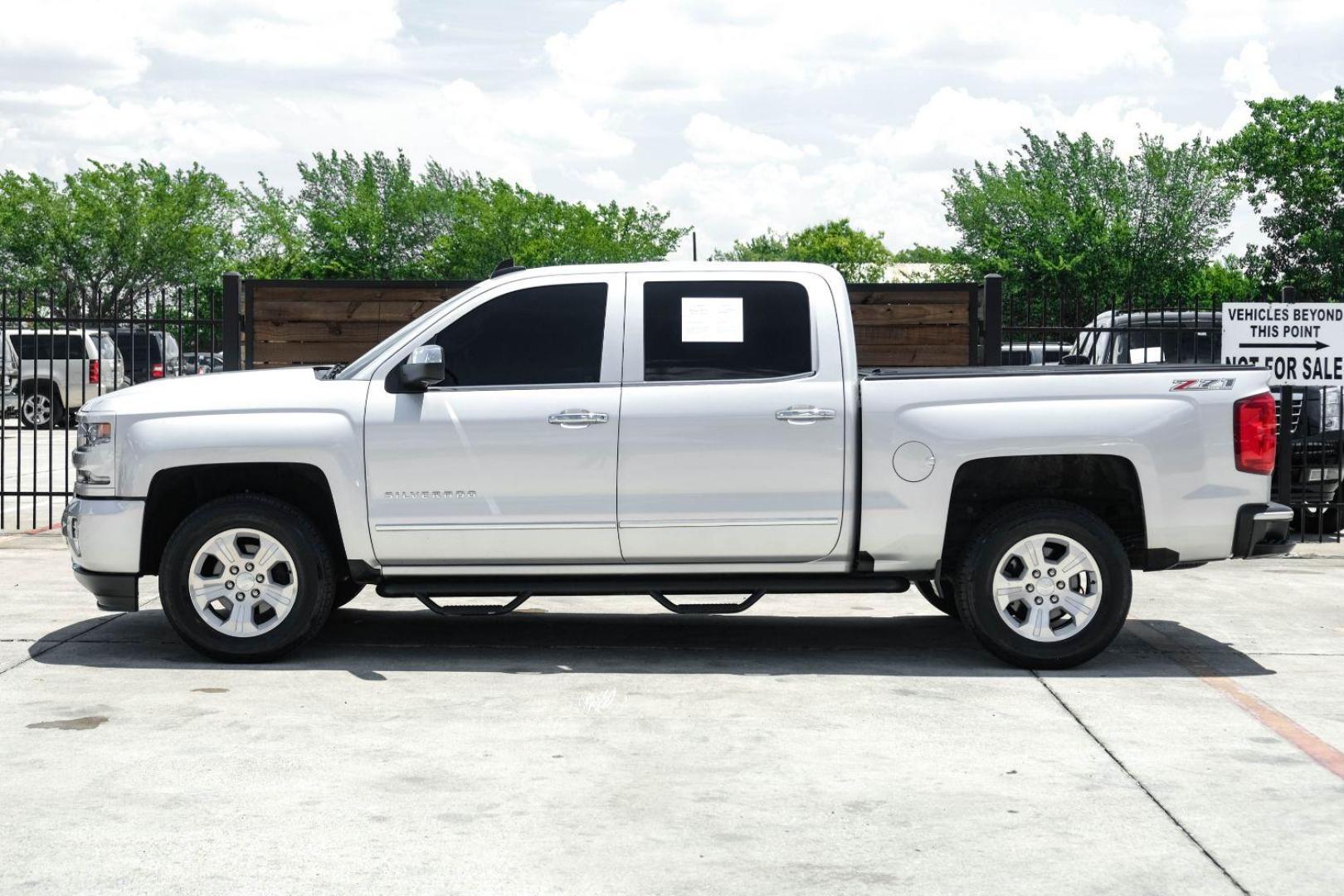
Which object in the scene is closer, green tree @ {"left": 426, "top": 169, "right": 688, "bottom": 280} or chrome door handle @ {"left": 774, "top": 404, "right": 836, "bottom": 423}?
chrome door handle @ {"left": 774, "top": 404, "right": 836, "bottom": 423}

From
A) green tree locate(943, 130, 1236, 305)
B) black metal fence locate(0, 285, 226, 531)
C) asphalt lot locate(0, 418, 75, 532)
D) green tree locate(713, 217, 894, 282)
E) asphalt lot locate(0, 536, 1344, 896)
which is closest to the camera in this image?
asphalt lot locate(0, 536, 1344, 896)

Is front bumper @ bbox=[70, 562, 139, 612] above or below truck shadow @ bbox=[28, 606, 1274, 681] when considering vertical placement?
above

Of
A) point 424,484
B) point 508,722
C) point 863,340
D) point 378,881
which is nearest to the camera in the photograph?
point 378,881

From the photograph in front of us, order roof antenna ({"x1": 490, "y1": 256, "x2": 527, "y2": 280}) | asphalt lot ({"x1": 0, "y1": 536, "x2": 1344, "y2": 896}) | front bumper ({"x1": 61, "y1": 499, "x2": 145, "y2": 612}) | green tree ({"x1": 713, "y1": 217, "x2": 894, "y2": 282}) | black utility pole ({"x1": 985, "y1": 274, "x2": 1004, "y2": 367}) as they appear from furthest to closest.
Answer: green tree ({"x1": 713, "y1": 217, "x2": 894, "y2": 282}), black utility pole ({"x1": 985, "y1": 274, "x2": 1004, "y2": 367}), roof antenna ({"x1": 490, "y1": 256, "x2": 527, "y2": 280}), front bumper ({"x1": 61, "y1": 499, "x2": 145, "y2": 612}), asphalt lot ({"x1": 0, "y1": 536, "x2": 1344, "y2": 896})


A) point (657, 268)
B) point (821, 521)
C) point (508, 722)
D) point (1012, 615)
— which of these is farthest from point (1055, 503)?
point (508, 722)

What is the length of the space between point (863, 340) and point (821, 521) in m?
5.71

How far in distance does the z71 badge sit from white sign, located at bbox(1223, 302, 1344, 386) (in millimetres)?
5591

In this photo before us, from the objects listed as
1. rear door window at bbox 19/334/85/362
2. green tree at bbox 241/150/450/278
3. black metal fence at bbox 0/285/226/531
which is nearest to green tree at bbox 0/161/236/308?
green tree at bbox 241/150/450/278

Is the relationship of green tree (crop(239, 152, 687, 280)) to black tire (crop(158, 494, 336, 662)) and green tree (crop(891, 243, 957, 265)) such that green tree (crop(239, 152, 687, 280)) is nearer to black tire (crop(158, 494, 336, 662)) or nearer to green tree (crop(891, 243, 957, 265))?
green tree (crop(891, 243, 957, 265))

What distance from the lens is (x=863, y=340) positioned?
13.2 m

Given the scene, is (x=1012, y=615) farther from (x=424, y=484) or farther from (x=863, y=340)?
(x=863, y=340)

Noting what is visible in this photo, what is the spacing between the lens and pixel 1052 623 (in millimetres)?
7770

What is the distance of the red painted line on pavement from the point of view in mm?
6156

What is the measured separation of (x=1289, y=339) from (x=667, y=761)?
909cm
